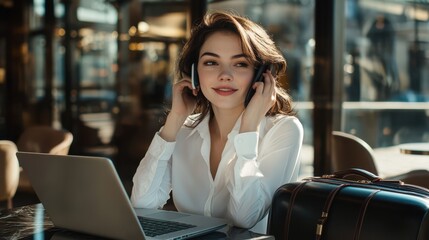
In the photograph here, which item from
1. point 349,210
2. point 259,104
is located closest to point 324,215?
point 349,210

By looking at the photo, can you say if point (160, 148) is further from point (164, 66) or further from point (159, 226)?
point (164, 66)

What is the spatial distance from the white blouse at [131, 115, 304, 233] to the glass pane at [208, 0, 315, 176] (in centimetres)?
267

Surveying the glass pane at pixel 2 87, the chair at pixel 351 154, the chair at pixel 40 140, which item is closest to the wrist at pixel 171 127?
the chair at pixel 351 154

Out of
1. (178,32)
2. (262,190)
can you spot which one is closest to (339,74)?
(178,32)

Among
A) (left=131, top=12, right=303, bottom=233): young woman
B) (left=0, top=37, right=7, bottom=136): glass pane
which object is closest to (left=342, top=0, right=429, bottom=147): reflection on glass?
(left=131, top=12, right=303, bottom=233): young woman

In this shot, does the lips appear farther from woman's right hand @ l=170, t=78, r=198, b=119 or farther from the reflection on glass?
the reflection on glass

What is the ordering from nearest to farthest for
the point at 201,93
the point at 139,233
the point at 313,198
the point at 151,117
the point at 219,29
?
the point at 139,233 → the point at 313,198 → the point at 219,29 → the point at 201,93 → the point at 151,117

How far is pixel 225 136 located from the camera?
7.12 feet

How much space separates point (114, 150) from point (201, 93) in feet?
18.2

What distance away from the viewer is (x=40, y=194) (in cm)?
163

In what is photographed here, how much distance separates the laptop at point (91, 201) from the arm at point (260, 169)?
0.16 meters

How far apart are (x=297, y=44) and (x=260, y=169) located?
10.6 ft

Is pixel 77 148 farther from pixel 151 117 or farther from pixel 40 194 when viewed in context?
pixel 40 194

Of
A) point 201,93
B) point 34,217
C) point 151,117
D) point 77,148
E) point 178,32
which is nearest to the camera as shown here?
point 34,217
